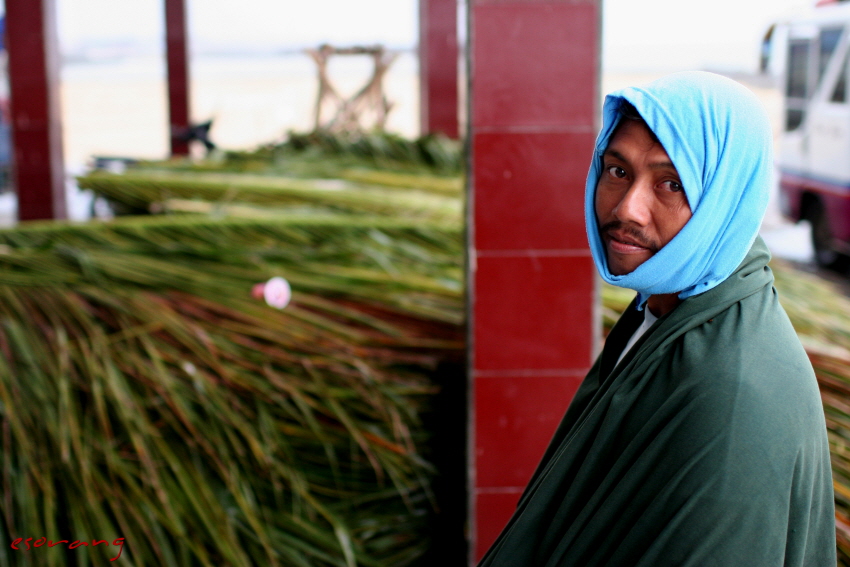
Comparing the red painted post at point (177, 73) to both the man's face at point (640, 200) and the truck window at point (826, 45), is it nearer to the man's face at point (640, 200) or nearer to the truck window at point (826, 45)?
the truck window at point (826, 45)

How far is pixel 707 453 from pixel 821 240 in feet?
21.7

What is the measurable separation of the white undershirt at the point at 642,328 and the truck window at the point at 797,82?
256 inches

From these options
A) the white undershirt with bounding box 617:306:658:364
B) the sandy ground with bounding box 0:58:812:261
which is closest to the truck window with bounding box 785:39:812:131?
the sandy ground with bounding box 0:58:812:261

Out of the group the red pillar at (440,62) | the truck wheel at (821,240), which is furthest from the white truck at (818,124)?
the red pillar at (440,62)

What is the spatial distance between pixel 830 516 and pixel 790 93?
710 cm

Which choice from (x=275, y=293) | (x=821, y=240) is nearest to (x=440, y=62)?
(x=821, y=240)

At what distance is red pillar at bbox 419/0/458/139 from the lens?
6.06m

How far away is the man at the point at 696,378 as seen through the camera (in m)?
0.74

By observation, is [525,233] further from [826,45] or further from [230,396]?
[826,45]

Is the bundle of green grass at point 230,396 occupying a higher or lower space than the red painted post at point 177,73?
lower

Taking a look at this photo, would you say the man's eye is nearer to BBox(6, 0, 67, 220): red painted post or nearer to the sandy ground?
BBox(6, 0, 67, 220): red painted post

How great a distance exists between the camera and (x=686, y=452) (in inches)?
Answer: 29.7

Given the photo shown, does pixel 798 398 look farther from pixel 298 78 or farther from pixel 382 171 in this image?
pixel 298 78

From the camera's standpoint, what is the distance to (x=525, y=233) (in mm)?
1741
